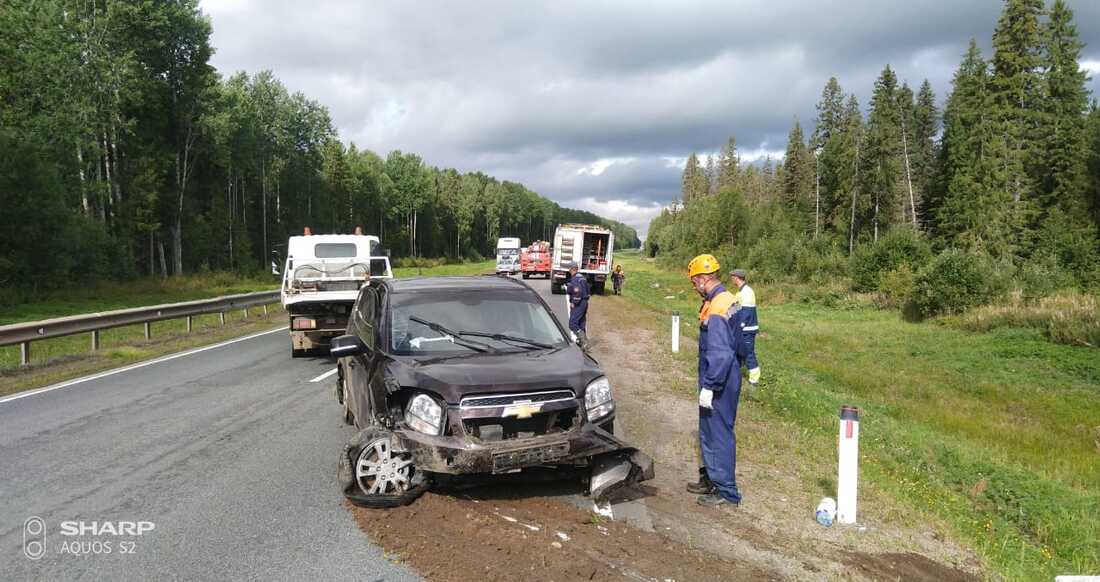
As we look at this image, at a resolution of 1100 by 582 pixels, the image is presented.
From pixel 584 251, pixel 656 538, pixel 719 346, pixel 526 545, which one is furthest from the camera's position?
pixel 584 251

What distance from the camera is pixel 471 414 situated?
457 centimetres

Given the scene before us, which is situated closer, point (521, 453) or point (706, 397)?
point (521, 453)

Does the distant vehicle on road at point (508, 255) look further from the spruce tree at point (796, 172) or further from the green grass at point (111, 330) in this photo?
the spruce tree at point (796, 172)

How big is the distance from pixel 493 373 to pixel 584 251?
98.1 feet

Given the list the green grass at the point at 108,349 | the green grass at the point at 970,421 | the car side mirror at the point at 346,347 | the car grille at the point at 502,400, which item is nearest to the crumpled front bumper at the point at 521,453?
the car grille at the point at 502,400

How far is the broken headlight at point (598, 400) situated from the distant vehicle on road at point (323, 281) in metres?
7.52

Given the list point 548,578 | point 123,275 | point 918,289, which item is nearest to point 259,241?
point 123,275

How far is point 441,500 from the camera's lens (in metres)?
4.91

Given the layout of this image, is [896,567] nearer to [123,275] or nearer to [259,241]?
[123,275]

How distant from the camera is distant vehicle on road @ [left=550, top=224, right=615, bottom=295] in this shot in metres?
34.1

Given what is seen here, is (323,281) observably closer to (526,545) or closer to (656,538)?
(526,545)

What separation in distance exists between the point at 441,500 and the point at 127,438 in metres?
4.29

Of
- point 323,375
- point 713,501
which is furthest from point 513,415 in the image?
point 323,375

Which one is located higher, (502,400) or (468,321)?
(468,321)
